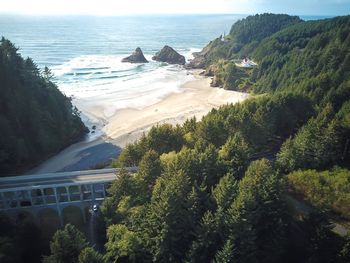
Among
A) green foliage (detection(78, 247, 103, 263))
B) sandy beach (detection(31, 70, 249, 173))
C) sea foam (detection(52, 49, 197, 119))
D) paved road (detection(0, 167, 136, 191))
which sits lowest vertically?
sandy beach (detection(31, 70, 249, 173))

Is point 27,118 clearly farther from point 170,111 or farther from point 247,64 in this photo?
point 247,64

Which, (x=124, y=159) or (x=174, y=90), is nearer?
(x=124, y=159)

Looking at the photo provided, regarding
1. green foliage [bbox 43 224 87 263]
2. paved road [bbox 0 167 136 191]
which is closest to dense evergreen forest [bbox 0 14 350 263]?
green foliage [bbox 43 224 87 263]

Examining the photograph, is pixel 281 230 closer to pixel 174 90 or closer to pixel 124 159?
pixel 124 159

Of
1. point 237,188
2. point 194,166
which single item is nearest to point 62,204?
point 194,166

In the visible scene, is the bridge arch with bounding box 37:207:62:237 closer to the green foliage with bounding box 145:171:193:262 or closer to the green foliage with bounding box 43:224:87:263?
the green foliage with bounding box 43:224:87:263

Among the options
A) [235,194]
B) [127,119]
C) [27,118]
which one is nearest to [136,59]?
[127,119]
